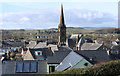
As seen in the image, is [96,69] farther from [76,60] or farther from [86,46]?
[86,46]

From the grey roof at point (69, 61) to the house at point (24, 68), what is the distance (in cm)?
159

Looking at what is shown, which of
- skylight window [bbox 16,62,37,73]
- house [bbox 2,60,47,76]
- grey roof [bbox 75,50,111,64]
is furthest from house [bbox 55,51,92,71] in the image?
skylight window [bbox 16,62,37,73]

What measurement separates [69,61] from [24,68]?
15.2ft

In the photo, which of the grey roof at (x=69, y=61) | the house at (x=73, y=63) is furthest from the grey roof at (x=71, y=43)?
the house at (x=73, y=63)

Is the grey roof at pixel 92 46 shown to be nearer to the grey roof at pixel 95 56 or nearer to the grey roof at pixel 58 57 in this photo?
the grey roof at pixel 95 56

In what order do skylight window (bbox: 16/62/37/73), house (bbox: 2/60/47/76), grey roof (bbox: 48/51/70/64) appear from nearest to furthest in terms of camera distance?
house (bbox: 2/60/47/76), skylight window (bbox: 16/62/37/73), grey roof (bbox: 48/51/70/64)

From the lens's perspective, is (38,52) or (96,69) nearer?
(96,69)

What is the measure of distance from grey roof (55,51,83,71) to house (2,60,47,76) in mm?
1587

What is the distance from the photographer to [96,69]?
12250 millimetres

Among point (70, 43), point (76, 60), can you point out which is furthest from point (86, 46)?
point (76, 60)

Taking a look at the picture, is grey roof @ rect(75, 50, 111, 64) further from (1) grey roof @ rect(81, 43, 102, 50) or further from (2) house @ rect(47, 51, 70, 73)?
→ (1) grey roof @ rect(81, 43, 102, 50)

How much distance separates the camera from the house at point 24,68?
18703mm

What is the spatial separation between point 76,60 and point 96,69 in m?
7.35

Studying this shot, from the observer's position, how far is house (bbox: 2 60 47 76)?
18.7m
